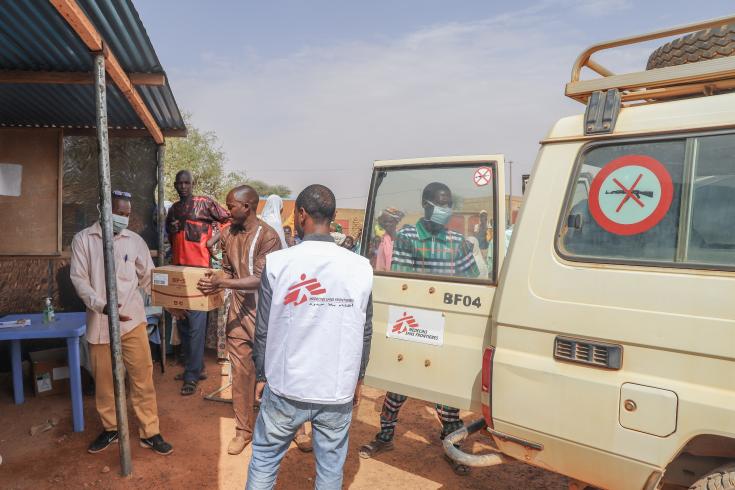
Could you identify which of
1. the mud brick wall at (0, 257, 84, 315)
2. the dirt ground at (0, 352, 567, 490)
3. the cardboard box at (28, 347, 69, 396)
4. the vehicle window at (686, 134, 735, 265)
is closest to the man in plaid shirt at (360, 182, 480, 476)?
the vehicle window at (686, 134, 735, 265)

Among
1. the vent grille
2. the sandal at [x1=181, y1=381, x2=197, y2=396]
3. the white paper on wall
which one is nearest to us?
the vent grille

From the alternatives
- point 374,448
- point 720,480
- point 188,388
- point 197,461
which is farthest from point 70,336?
point 720,480

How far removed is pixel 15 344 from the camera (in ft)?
15.3

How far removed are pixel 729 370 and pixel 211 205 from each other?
519 centimetres

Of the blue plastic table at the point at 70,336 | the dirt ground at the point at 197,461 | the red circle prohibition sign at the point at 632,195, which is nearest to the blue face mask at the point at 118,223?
the blue plastic table at the point at 70,336

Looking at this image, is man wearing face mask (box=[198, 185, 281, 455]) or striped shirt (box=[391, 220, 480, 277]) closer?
striped shirt (box=[391, 220, 480, 277])

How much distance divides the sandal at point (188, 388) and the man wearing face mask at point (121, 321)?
4.10 feet

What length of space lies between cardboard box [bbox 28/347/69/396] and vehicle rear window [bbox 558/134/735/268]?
5.04 meters

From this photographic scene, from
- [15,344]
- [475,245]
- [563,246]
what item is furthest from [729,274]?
[15,344]

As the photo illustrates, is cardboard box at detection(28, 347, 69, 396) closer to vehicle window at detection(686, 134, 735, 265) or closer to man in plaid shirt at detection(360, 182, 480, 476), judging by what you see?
man in plaid shirt at detection(360, 182, 480, 476)

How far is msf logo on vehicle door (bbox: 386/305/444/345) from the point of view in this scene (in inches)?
110

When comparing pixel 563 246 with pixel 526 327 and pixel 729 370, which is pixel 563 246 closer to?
pixel 526 327

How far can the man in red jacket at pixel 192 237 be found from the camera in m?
5.44

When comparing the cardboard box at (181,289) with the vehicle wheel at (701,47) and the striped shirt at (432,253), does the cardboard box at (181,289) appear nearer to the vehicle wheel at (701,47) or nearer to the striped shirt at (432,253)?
the striped shirt at (432,253)
